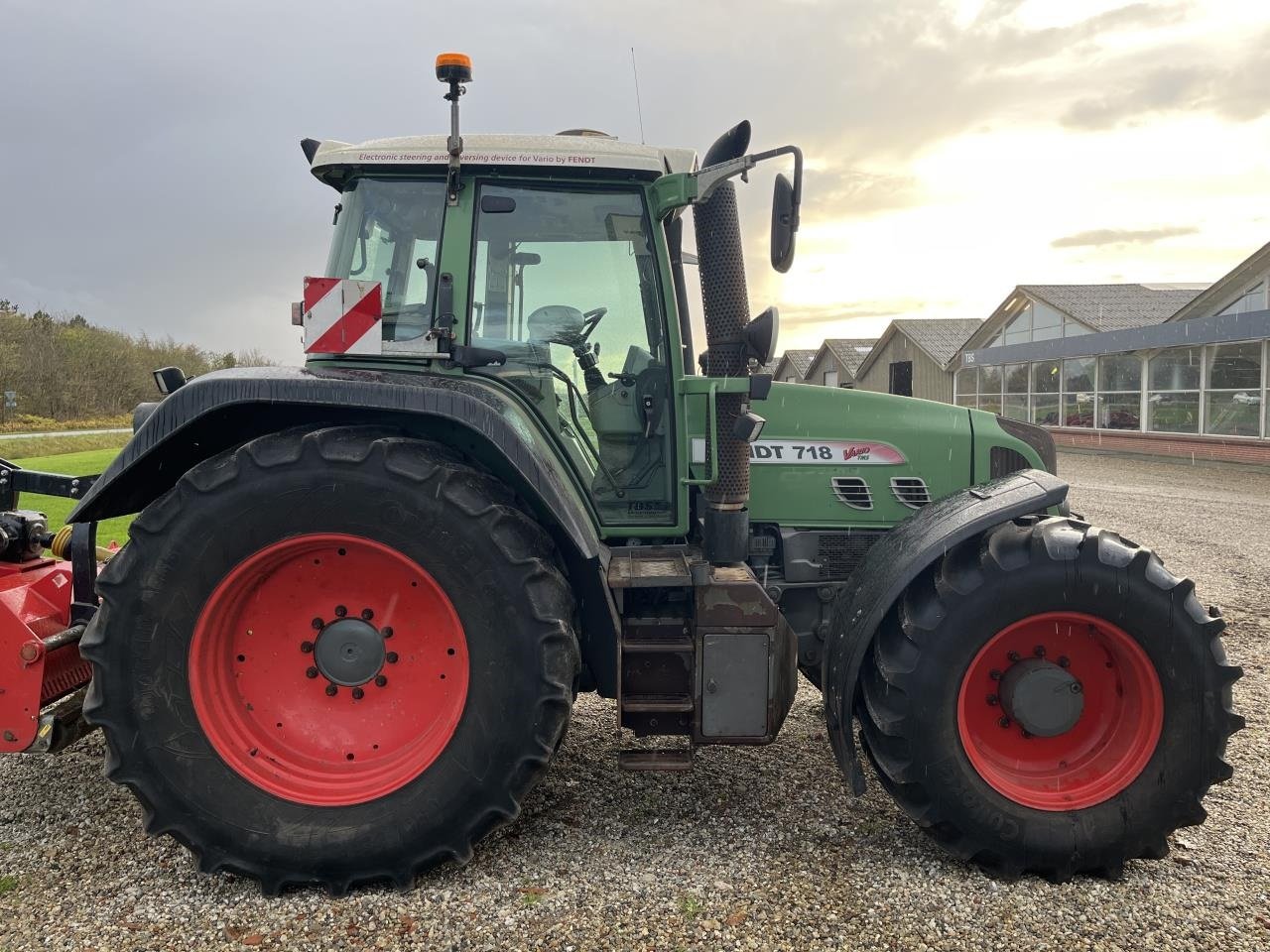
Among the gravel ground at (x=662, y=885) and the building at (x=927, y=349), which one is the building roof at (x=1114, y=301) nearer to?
the building at (x=927, y=349)

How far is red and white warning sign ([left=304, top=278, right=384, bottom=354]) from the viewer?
3.08 meters

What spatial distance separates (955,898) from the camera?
2.86 meters

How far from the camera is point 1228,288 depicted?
1923 centimetres

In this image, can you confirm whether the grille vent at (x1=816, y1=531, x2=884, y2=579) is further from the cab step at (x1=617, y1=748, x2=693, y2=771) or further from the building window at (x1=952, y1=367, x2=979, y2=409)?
the building window at (x1=952, y1=367, x2=979, y2=409)

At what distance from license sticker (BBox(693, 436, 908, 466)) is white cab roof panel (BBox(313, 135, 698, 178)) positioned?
1256 mm

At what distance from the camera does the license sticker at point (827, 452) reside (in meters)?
3.78

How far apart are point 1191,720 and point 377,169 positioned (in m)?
3.57

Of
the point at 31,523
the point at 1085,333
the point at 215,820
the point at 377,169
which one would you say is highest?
the point at 1085,333

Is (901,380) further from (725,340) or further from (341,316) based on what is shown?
(341,316)

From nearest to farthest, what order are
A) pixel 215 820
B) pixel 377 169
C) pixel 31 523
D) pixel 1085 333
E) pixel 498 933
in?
pixel 498 933 → pixel 215 820 → pixel 377 169 → pixel 31 523 → pixel 1085 333

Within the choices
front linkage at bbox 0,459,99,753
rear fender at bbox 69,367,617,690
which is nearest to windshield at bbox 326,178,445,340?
rear fender at bbox 69,367,617,690

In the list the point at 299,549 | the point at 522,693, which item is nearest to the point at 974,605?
the point at 522,693

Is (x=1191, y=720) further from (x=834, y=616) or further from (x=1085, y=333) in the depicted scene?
(x=1085, y=333)

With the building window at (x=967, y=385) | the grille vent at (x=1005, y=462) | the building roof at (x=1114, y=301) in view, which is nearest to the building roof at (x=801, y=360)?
the building window at (x=967, y=385)
